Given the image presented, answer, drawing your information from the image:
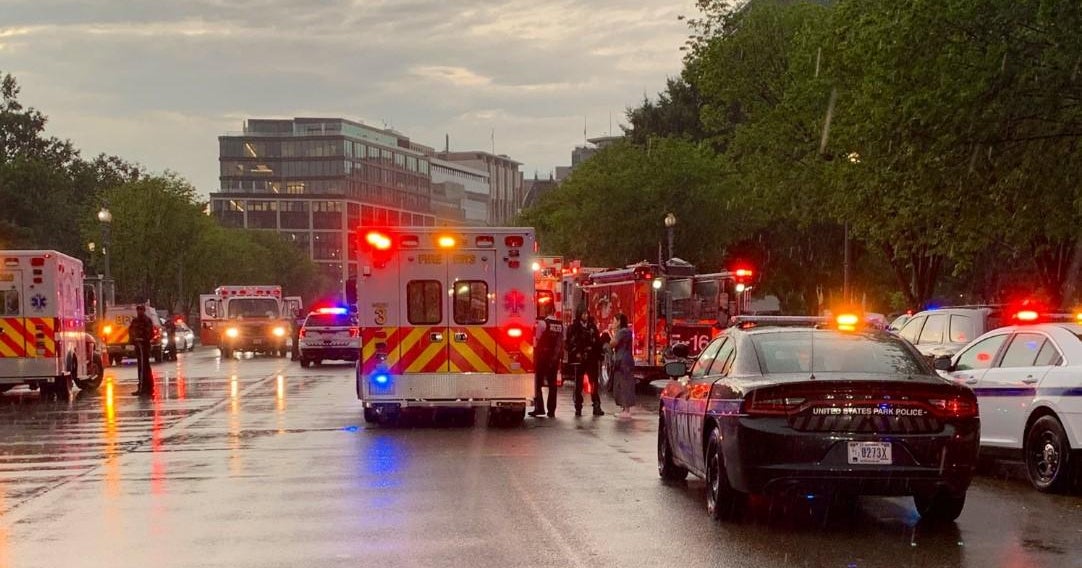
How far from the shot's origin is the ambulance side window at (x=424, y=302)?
21781 millimetres

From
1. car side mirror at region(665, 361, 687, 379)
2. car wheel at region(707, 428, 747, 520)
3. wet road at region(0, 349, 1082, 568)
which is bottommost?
wet road at region(0, 349, 1082, 568)

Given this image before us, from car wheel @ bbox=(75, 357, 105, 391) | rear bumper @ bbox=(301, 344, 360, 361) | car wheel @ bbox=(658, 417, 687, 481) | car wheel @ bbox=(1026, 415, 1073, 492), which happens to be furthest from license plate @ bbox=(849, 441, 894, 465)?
rear bumper @ bbox=(301, 344, 360, 361)

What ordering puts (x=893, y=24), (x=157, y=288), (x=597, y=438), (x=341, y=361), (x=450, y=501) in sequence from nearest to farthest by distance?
(x=450, y=501) → (x=597, y=438) → (x=893, y=24) → (x=341, y=361) → (x=157, y=288)

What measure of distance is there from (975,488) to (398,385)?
31.2 ft

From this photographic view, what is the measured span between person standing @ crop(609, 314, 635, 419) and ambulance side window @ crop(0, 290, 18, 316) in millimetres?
12354

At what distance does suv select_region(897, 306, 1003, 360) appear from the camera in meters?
19.8

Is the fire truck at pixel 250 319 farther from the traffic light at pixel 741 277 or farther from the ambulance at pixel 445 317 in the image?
the ambulance at pixel 445 317

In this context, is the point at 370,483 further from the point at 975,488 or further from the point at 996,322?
the point at 996,322

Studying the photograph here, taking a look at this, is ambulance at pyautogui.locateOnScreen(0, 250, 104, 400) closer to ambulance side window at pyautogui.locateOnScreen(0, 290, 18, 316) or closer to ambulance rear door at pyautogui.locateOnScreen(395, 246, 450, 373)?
ambulance side window at pyautogui.locateOnScreen(0, 290, 18, 316)

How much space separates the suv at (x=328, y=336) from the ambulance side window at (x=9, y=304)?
16.0 meters

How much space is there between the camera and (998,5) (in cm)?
2411

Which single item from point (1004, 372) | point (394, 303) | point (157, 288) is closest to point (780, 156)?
point (394, 303)

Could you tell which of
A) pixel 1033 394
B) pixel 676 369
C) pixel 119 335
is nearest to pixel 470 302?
pixel 676 369

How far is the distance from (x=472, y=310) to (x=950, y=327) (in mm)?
6698
